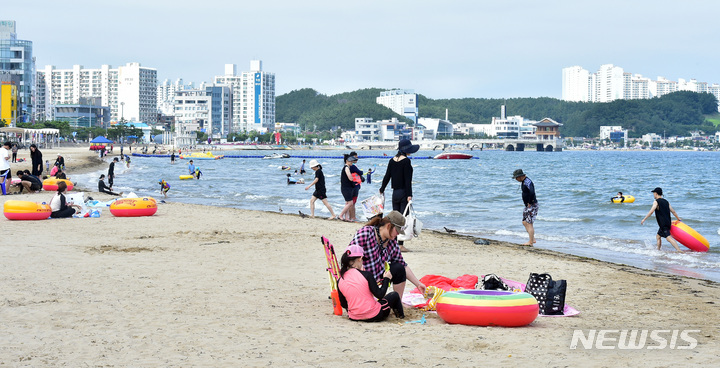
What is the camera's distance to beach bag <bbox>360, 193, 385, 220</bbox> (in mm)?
11891

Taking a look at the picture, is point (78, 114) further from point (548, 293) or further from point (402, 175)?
point (548, 293)

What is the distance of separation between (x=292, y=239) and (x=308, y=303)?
19.0 ft

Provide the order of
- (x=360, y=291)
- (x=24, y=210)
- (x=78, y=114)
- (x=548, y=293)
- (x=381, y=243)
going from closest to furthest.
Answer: (x=360, y=291)
(x=381, y=243)
(x=548, y=293)
(x=24, y=210)
(x=78, y=114)

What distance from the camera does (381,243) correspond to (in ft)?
24.4

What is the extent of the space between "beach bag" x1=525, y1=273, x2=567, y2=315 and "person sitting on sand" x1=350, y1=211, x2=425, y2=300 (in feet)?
4.73

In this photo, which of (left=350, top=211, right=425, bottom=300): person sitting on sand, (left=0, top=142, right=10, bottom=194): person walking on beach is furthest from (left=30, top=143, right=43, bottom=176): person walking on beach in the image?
(left=350, top=211, right=425, bottom=300): person sitting on sand

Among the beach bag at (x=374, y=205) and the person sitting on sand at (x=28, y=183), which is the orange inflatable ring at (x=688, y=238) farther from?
the person sitting on sand at (x=28, y=183)

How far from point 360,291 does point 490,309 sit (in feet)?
4.13

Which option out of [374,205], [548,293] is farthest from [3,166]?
[548,293]

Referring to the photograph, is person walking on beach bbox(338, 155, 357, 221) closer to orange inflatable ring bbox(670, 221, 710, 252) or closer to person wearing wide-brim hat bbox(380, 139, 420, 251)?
person wearing wide-brim hat bbox(380, 139, 420, 251)

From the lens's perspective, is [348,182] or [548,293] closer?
[548,293]

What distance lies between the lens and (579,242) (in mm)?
17234

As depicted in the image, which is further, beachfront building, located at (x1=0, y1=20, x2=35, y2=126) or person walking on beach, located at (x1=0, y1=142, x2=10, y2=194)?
beachfront building, located at (x1=0, y1=20, x2=35, y2=126)

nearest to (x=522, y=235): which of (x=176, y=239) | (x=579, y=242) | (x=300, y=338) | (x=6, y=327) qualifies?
(x=579, y=242)
